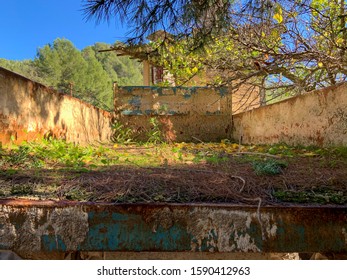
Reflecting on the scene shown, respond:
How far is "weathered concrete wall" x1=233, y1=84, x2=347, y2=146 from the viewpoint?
340 centimetres

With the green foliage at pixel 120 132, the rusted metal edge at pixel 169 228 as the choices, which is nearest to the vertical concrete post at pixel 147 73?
the green foliage at pixel 120 132

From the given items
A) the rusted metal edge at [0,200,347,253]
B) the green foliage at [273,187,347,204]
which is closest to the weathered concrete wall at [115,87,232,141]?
the green foliage at [273,187,347,204]

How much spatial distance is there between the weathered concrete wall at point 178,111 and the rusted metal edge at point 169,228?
6.14 metres

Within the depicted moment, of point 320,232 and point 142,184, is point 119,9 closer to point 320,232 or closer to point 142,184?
point 142,184

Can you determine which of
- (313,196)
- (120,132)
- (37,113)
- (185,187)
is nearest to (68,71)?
(120,132)

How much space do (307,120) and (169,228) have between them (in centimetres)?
338

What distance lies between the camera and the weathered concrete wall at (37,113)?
114 inches

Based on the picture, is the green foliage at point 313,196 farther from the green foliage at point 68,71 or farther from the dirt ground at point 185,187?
the green foliage at point 68,71

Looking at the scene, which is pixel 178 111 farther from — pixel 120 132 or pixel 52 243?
pixel 52 243

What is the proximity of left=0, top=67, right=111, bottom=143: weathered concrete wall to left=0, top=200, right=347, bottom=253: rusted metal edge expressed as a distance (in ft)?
5.86

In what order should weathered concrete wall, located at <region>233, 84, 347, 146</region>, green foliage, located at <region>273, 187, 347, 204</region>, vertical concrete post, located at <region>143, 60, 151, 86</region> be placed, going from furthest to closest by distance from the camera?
vertical concrete post, located at <region>143, 60, 151, 86</region>, weathered concrete wall, located at <region>233, 84, 347, 146</region>, green foliage, located at <region>273, 187, 347, 204</region>

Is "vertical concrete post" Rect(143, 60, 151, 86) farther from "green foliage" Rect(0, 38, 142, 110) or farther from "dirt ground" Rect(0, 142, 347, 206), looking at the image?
"green foliage" Rect(0, 38, 142, 110)

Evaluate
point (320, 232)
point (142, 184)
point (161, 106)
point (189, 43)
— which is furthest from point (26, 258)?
point (161, 106)

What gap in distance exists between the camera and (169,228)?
1.41 metres
